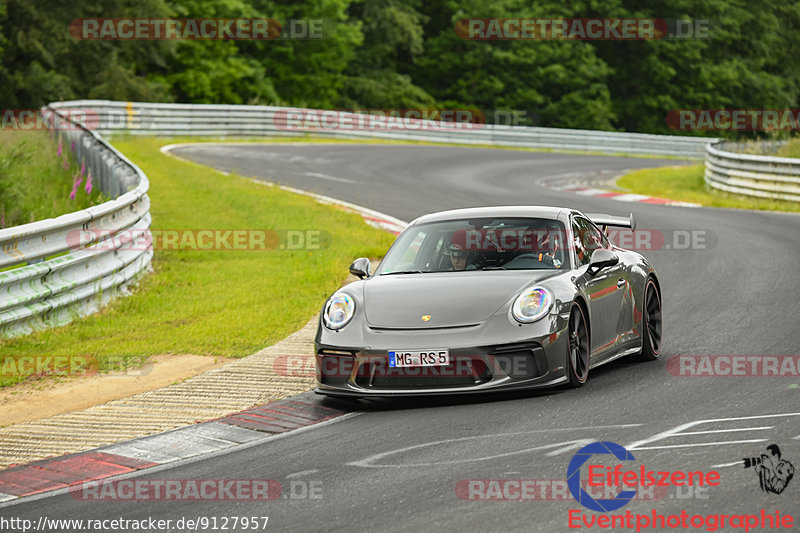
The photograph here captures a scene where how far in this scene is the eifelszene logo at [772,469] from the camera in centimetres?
554

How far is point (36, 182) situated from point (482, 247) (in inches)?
522

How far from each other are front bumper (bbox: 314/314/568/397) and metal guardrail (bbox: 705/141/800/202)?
1604 cm

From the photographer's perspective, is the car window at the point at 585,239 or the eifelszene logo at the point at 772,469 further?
the car window at the point at 585,239

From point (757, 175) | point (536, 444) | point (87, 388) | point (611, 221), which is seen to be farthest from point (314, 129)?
point (536, 444)

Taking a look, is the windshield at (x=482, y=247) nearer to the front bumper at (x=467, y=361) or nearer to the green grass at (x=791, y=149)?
the front bumper at (x=467, y=361)

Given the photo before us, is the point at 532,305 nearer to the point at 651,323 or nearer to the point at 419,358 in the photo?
the point at 419,358

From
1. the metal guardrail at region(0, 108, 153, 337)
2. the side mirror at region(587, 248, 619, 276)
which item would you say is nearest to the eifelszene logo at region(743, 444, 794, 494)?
the side mirror at region(587, 248, 619, 276)

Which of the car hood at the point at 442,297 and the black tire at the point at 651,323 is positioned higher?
the car hood at the point at 442,297

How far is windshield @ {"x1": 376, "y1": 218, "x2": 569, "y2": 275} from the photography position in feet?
29.0

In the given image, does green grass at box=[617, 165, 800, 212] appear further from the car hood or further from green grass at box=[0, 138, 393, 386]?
the car hood

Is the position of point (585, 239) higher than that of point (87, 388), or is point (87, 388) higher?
point (585, 239)

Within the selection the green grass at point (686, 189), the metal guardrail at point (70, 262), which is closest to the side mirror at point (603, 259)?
the metal guardrail at point (70, 262)

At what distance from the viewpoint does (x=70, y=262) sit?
11.2 meters

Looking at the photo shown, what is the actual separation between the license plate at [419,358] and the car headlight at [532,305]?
0.58 meters
